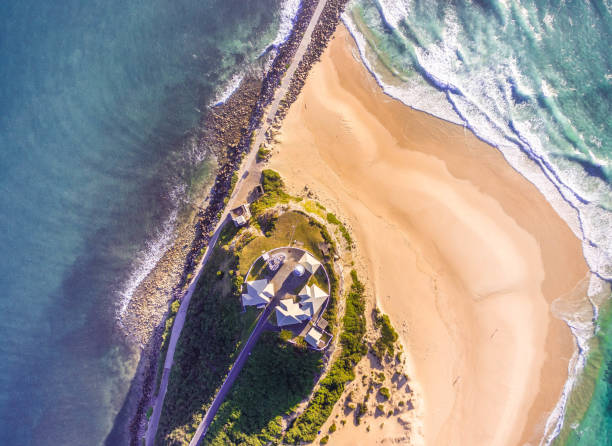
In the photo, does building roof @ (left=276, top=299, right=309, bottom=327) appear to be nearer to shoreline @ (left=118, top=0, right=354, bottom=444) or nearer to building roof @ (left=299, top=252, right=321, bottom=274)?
building roof @ (left=299, top=252, right=321, bottom=274)

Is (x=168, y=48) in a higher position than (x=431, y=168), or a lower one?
lower

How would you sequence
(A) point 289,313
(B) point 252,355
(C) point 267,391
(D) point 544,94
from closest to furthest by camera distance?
1. (A) point 289,313
2. (C) point 267,391
3. (B) point 252,355
4. (D) point 544,94

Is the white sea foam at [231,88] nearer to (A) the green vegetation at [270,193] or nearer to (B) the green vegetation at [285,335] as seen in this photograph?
(A) the green vegetation at [270,193]

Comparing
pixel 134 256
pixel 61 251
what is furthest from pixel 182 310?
pixel 61 251

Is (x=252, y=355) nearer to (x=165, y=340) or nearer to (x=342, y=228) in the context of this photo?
(x=165, y=340)

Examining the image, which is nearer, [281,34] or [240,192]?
[240,192]

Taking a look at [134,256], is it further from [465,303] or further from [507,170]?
[507,170]

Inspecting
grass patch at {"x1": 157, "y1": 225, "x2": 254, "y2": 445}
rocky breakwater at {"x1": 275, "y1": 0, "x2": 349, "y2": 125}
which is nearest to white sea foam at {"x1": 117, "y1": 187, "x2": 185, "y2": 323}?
grass patch at {"x1": 157, "y1": 225, "x2": 254, "y2": 445}

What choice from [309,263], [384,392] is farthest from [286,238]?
[384,392]
